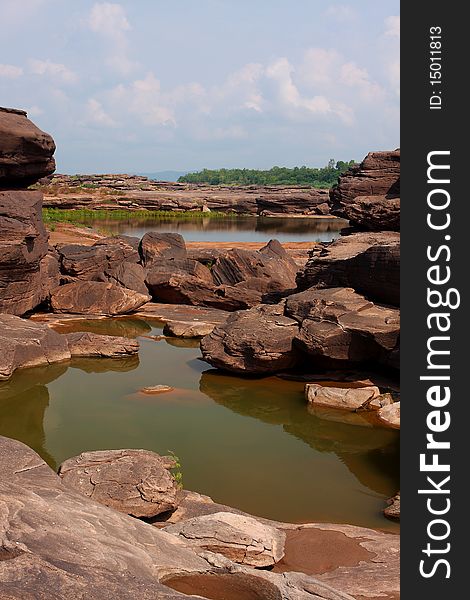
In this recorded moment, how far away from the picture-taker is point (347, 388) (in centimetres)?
1698

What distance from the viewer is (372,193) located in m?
23.1

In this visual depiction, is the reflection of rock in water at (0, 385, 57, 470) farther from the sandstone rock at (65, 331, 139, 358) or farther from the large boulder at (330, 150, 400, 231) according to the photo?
the large boulder at (330, 150, 400, 231)

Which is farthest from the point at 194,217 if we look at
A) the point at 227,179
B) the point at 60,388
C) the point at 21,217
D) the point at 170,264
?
the point at 227,179

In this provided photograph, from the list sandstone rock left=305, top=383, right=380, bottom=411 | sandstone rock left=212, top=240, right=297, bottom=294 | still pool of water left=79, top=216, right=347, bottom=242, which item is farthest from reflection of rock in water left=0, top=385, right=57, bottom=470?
still pool of water left=79, top=216, right=347, bottom=242

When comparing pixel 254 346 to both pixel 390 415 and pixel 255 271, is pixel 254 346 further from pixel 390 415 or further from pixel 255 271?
pixel 255 271

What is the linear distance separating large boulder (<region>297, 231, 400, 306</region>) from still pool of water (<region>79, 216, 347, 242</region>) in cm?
2825

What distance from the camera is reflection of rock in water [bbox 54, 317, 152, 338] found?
22828 millimetres

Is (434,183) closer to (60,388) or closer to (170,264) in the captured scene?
(60,388)

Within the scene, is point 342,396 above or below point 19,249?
below

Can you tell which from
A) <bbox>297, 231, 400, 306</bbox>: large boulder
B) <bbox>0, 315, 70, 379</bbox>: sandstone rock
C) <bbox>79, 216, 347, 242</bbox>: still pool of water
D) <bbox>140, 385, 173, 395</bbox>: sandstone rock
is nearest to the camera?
<bbox>140, 385, 173, 395</bbox>: sandstone rock

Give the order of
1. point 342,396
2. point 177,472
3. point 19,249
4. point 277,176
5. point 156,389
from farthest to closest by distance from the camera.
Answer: point 277,176
point 19,249
point 156,389
point 342,396
point 177,472

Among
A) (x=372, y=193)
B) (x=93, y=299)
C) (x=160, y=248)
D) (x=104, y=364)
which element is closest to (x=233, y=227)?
(x=160, y=248)

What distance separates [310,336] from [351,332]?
1050 mm

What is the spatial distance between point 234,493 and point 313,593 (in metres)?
5.98
